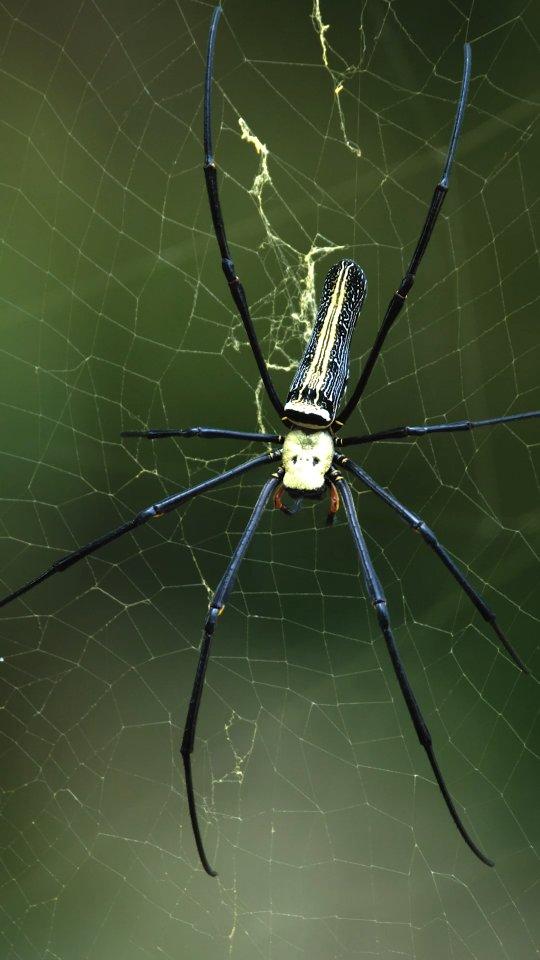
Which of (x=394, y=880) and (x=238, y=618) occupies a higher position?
(x=238, y=618)

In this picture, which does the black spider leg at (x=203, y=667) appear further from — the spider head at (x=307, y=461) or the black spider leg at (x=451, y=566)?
the black spider leg at (x=451, y=566)

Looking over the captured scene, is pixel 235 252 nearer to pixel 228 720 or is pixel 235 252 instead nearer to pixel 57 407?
pixel 57 407

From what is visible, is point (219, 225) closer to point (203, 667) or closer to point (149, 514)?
point (149, 514)

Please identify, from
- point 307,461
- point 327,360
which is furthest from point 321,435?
point 327,360

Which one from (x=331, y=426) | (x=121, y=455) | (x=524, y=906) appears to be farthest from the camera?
(x=121, y=455)

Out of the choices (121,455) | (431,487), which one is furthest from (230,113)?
(431,487)

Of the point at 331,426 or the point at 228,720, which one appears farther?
the point at 228,720
